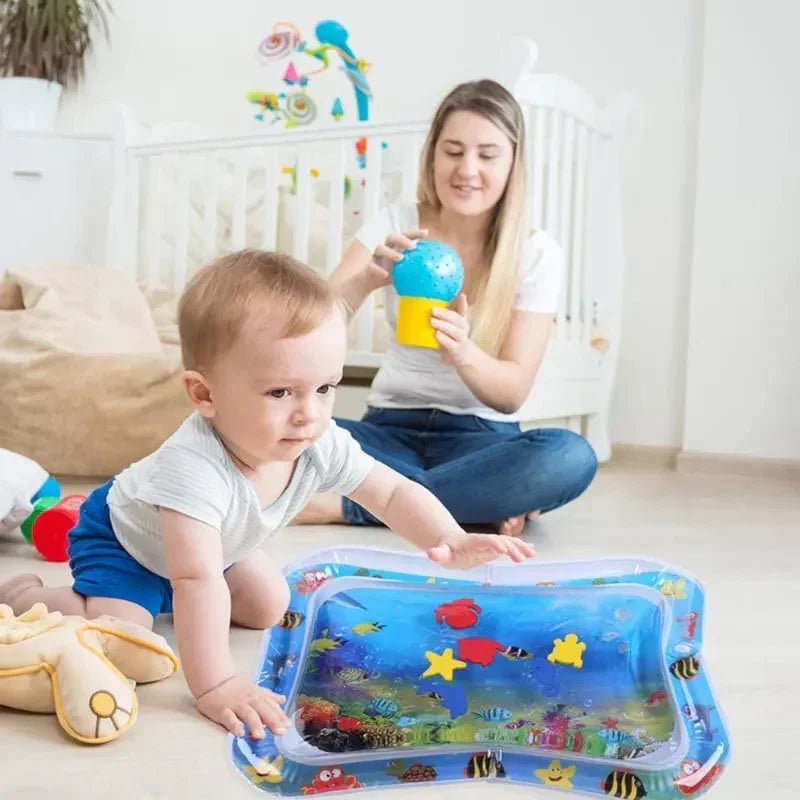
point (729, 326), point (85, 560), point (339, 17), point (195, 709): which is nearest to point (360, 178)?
point (339, 17)

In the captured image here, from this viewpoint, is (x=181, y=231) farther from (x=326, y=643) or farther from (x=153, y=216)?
(x=326, y=643)

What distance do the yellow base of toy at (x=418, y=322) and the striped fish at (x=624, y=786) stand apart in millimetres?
775

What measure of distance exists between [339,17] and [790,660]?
7.14ft

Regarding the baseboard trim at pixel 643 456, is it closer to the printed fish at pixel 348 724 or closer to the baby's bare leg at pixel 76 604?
the baby's bare leg at pixel 76 604

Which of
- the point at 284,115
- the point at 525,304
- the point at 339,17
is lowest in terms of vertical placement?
the point at 525,304

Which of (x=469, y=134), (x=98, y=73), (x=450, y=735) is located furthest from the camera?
(x=98, y=73)

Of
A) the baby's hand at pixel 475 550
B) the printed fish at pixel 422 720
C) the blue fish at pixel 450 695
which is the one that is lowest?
the blue fish at pixel 450 695

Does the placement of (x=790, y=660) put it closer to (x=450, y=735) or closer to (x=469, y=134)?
(x=450, y=735)

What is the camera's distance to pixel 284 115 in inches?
107

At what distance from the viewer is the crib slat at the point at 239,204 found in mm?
2285

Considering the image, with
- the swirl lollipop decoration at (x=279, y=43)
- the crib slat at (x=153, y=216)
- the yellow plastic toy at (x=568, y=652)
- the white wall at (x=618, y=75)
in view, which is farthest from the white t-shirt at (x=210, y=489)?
the swirl lollipop decoration at (x=279, y=43)

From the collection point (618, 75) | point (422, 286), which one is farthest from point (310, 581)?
point (618, 75)

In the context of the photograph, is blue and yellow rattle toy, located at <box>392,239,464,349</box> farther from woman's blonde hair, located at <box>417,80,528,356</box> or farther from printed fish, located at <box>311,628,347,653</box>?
printed fish, located at <box>311,628,347,653</box>

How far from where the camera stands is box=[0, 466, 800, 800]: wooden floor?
70cm
